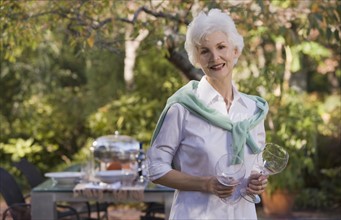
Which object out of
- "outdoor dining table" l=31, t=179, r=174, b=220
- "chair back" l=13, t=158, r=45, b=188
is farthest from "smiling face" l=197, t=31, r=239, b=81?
"chair back" l=13, t=158, r=45, b=188

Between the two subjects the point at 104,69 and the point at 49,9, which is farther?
the point at 104,69

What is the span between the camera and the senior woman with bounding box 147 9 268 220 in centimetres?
252

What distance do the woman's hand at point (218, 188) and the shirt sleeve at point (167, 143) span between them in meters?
0.16

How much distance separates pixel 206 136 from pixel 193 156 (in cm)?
8

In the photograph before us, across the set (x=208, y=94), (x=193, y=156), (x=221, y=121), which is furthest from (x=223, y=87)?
(x=193, y=156)

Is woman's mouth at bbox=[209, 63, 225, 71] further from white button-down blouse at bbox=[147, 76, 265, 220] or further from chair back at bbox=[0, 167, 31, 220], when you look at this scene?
chair back at bbox=[0, 167, 31, 220]

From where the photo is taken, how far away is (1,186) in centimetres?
528

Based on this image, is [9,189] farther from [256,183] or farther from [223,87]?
[256,183]

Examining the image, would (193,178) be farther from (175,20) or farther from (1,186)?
(175,20)

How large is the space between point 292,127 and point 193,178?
19.4 ft

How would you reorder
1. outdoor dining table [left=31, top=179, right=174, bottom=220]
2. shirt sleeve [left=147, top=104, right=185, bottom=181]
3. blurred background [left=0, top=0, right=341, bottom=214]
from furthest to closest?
blurred background [left=0, top=0, right=341, bottom=214], outdoor dining table [left=31, top=179, right=174, bottom=220], shirt sleeve [left=147, top=104, right=185, bottom=181]

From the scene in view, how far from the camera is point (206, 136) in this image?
252cm

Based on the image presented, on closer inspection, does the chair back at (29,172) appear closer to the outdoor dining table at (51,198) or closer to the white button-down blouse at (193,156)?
the outdoor dining table at (51,198)

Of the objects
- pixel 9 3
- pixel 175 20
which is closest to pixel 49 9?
pixel 9 3
